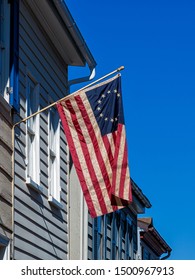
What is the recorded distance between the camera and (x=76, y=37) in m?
15.8

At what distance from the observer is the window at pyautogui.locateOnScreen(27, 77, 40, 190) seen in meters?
13.3

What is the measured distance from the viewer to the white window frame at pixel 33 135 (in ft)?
43.4

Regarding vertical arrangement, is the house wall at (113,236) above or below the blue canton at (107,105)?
above

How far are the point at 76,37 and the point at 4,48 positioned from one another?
12.2 ft

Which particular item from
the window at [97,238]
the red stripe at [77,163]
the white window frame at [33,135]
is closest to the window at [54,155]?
the white window frame at [33,135]

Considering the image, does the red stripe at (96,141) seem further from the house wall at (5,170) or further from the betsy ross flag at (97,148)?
the house wall at (5,170)

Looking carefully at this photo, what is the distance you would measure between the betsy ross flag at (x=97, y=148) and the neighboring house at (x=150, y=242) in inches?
822

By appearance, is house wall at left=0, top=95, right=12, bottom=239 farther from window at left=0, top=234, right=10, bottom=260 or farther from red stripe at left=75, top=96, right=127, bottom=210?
red stripe at left=75, top=96, right=127, bottom=210

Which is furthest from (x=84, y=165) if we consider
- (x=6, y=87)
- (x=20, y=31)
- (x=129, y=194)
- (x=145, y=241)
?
(x=145, y=241)

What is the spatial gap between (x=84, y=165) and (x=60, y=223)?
3.10 metres

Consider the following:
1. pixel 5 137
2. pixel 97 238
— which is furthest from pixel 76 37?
pixel 97 238

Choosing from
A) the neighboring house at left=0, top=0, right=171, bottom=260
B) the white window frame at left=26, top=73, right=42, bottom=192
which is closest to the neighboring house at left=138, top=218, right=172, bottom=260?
the neighboring house at left=0, top=0, right=171, bottom=260

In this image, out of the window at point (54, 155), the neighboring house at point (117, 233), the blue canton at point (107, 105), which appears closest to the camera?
the blue canton at point (107, 105)

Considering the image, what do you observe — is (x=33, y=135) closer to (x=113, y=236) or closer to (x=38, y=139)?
(x=38, y=139)
